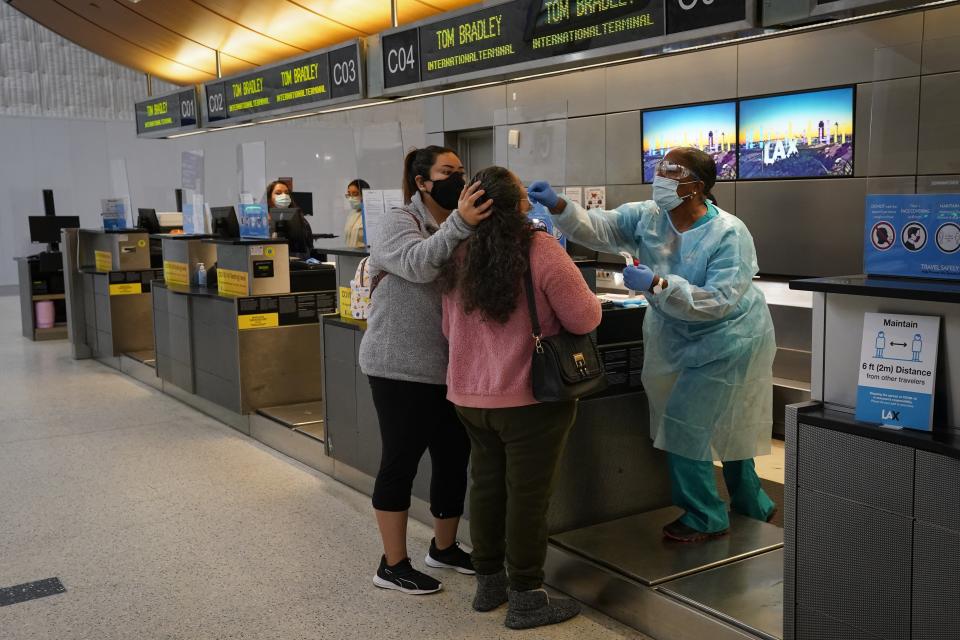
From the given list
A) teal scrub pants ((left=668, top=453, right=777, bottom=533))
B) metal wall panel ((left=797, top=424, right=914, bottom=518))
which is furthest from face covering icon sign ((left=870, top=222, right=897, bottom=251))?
teal scrub pants ((left=668, top=453, right=777, bottom=533))

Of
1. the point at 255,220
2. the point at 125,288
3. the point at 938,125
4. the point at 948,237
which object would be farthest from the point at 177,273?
the point at 948,237

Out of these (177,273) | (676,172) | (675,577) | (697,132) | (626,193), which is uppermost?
(697,132)

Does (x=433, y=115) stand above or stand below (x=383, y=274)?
above

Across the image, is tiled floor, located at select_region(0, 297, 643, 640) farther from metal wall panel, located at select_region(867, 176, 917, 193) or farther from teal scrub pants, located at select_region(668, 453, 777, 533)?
metal wall panel, located at select_region(867, 176, 917, 193)

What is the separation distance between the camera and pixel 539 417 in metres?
2.77

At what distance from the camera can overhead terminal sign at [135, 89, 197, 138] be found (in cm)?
727

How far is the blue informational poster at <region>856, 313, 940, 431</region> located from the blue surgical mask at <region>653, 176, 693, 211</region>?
111 cm

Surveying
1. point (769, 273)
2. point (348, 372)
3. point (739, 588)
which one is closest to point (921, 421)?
point (739, 588)

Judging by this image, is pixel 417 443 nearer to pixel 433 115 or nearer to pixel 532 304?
pixel 532 304

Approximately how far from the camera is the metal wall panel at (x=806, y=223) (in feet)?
21.2

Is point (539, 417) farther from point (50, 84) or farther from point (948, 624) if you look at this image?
point (50, 84)

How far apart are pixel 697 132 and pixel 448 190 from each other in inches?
196

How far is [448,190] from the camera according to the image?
120 inches

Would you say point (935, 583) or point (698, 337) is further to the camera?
point (698, 337)
